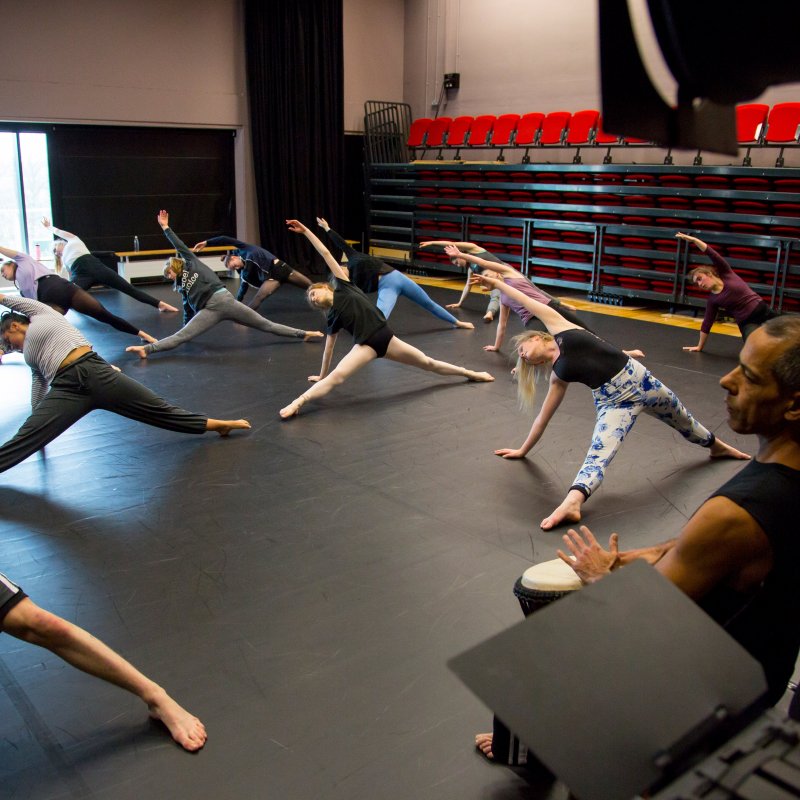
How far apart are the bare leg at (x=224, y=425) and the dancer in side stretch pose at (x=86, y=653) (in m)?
2.78

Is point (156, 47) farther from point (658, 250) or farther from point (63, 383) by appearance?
point (63, 383)

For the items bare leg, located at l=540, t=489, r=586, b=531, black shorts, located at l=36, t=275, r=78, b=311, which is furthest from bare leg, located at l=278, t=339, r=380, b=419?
black shorts, located at l=36, t=275, r=78, b=311

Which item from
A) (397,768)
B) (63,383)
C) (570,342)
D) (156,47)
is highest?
(156,47)

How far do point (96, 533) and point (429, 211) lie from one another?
9.51 m

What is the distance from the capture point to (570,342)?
4.29 metres

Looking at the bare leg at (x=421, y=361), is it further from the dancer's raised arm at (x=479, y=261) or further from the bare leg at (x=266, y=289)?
the bare leg at (x=266, y=289)

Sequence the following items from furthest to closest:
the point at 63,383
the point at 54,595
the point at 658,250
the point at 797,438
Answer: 1. the point at 658,250
2. the point at 63,383
3. the point at 54,595
4. the point at 797,438

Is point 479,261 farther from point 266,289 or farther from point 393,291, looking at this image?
point 266,289

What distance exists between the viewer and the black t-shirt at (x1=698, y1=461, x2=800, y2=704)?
5.21 ft

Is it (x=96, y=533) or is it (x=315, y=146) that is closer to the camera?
(x=96, y=533)

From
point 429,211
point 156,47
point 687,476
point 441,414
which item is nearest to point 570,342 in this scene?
point 687,476

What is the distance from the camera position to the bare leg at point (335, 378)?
5.83 m

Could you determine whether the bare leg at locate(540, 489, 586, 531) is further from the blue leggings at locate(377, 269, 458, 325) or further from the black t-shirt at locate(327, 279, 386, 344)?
the blue leggings at locate(377, 269, 458, 325)

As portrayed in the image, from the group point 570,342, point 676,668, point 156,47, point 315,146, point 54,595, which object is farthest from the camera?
point 315,146
